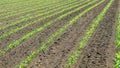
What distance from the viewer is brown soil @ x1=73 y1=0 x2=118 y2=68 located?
1227 centimetres

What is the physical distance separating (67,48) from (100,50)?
2078 millimetres

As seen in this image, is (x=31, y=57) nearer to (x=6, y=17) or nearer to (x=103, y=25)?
(x=103, y=25)

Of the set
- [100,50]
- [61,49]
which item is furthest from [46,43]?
[100,50]

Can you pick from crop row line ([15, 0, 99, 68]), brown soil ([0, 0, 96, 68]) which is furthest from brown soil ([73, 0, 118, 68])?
brown soil ([0, 0, 96, 68])

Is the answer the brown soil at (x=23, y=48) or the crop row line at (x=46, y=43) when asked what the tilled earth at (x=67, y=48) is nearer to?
the brown soil at (x=23, y=48)

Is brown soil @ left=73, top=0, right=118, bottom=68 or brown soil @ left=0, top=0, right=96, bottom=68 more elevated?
brown soil @ left=0, top=0, right=96, bottom=68

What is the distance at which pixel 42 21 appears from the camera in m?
22.6

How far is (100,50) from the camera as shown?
14125mm

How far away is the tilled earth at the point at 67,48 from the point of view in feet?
41.1

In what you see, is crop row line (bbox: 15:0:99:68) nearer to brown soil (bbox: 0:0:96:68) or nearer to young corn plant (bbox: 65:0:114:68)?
brown soil (bbox: 0:0:96:68)

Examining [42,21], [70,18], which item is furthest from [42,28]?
[70,18]

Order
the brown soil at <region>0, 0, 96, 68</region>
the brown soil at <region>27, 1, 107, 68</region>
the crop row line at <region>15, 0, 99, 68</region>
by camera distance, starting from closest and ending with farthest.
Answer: the brown soil at <region>27, 1, 107, 68</region> → the crop row line at <region>15, 0, 99, 68</region> → the brown soil at <region>0, 0, 96, 68</region>

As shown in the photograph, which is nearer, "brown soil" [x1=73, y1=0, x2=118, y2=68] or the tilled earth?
"brown soil" [x1=73, y1=0, x2=118, y2=68]

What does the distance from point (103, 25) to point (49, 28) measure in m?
4.67
